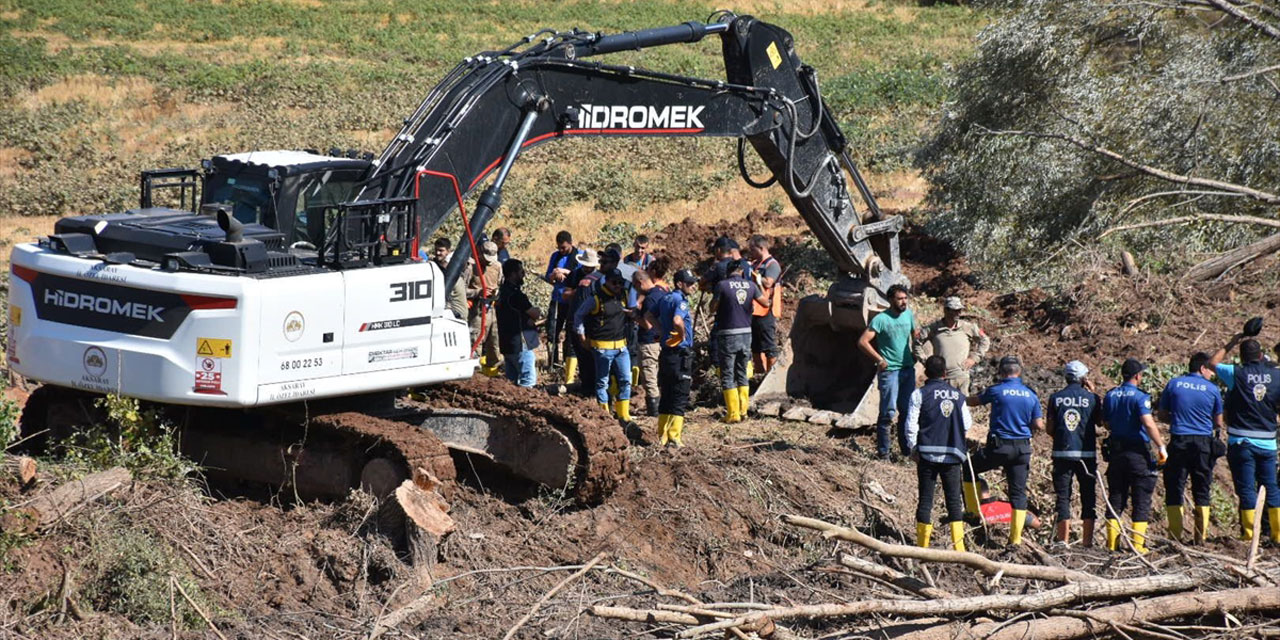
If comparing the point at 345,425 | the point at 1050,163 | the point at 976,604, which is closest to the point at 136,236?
the point at 345,425

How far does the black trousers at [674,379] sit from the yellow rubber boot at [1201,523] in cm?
454

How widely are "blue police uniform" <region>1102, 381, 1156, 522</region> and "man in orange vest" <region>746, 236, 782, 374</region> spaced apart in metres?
4.63

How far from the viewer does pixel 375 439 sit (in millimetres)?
10117

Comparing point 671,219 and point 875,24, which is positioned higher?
point 875,24

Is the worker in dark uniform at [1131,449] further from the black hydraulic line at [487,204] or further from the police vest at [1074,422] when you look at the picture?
the black hydraulic line at [487,204]

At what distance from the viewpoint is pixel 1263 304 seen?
59.6 ft

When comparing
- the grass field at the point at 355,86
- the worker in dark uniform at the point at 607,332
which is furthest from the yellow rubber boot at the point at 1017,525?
the grass field at the point at 355,86

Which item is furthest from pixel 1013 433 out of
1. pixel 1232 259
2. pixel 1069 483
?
pixel 1232 259

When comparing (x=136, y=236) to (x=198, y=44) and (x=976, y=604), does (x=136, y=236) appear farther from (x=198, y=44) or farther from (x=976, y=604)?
(x=198, y=44)

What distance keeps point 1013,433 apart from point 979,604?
374 cm

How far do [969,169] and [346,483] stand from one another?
13025 millimetres

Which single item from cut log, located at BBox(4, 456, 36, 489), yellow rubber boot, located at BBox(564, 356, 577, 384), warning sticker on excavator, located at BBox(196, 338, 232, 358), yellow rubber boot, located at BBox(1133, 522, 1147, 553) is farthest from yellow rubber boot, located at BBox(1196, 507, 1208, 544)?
cut log, located at BBox(4, 456, 36, 489)

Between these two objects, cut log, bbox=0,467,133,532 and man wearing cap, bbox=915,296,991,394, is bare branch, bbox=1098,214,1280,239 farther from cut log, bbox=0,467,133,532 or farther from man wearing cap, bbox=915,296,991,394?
cut log, bbox=0,467,133,532

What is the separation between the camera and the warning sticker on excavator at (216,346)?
9.62 meters
